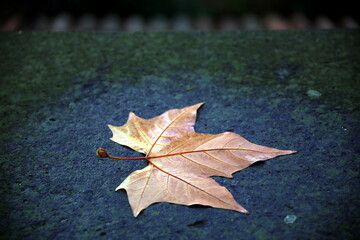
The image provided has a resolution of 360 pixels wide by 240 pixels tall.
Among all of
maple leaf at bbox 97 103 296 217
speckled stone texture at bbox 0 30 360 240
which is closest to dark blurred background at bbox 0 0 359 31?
speckled stone texture at bbox 0 30 360 240

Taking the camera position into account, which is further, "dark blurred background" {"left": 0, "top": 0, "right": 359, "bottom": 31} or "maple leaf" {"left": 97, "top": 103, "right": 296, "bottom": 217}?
"dark blurred background" {"left": 0, "top": 0, "right": 359, "bottom": 31}

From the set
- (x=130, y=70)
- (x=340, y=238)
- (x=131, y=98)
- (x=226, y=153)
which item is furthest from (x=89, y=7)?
(x=340, y=238)

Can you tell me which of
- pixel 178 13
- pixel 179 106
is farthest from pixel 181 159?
pixel 178 13

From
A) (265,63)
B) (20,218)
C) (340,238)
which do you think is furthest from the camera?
(265,63)

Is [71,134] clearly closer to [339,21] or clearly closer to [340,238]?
[340,238]

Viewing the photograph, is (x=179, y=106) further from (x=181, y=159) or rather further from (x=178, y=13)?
(x=178, y=13)

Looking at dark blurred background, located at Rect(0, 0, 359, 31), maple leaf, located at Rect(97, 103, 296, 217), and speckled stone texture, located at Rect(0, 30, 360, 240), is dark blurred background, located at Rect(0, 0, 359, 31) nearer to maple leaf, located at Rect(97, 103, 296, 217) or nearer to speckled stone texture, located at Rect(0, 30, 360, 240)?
speckled stone texture, located at Rect(0, 30, 360, 240)
